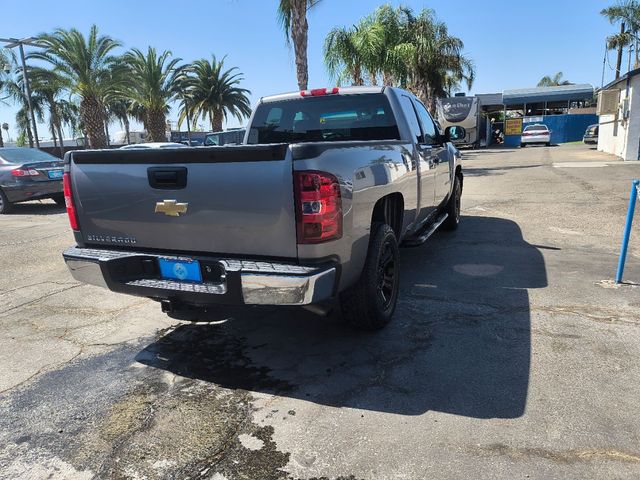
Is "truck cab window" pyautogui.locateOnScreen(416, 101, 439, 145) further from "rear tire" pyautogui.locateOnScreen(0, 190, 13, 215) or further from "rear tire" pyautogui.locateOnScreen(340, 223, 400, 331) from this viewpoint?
"rear tire" pyautogui.locateOnScreen(0, 190, 13, 215)

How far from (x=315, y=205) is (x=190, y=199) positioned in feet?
2.79

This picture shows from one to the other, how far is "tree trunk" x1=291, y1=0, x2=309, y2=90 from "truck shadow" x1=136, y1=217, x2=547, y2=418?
417 inches

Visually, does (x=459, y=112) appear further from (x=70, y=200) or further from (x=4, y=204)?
(x=70, y=200)

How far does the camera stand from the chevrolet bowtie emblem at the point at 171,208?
313cm

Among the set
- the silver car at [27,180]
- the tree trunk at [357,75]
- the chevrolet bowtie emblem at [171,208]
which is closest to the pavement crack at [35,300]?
the chevrolet bowtie emblem at [171,208]

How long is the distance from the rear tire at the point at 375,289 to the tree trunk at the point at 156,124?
26408 millimetres

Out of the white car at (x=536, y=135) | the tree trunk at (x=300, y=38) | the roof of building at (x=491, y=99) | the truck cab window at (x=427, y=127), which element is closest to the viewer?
the truck cab window at (x=427, y=127)

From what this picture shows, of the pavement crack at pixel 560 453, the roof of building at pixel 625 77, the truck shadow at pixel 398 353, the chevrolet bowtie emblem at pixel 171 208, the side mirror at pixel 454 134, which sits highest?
the roof of building at pixel 625 77

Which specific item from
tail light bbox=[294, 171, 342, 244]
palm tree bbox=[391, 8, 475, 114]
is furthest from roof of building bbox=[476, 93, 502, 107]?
tail light bbox=[294, 171, 342, 244]

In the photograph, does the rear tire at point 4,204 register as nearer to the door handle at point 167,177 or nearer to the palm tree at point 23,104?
the door handle at point 167,177

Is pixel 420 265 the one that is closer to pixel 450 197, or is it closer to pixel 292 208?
pixel 450 197

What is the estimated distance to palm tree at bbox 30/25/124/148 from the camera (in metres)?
21.4

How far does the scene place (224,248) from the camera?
3.11 meters

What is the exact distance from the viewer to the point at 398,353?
11.6ft
